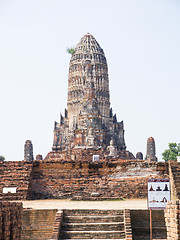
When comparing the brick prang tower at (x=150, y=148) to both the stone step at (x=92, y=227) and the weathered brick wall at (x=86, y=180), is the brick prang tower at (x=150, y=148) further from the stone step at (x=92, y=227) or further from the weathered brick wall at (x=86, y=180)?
the stone step at (x=92, y=227)

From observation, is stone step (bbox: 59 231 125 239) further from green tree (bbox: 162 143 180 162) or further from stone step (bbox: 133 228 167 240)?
green tree (bbox: 162 143 180 162)

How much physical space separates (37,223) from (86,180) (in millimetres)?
6583

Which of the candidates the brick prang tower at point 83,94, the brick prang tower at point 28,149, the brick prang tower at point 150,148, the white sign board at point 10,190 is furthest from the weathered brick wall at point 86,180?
the brick prang tower at point 83,94

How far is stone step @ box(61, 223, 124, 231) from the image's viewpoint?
13.9 m

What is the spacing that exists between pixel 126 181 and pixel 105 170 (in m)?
1.17

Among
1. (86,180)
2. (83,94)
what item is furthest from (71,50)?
(86,180)

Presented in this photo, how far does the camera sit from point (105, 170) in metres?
21.0

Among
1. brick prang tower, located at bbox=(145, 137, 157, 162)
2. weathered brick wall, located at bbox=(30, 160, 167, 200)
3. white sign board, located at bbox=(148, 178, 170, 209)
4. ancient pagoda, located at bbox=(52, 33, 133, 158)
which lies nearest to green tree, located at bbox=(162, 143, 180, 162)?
ancient pagoda, located at bbox=(52, 33, 133, 158)

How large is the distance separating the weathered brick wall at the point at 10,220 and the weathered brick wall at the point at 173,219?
346 cm

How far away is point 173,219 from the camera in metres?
9.73

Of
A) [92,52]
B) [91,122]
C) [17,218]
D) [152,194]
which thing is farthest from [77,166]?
[92,52]

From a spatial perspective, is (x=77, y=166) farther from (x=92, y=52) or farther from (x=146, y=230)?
(x=92, y=52)

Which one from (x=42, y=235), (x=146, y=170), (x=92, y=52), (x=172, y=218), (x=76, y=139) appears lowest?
(x=42, y=235)

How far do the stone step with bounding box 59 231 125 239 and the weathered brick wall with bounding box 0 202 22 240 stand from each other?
3.42 m
